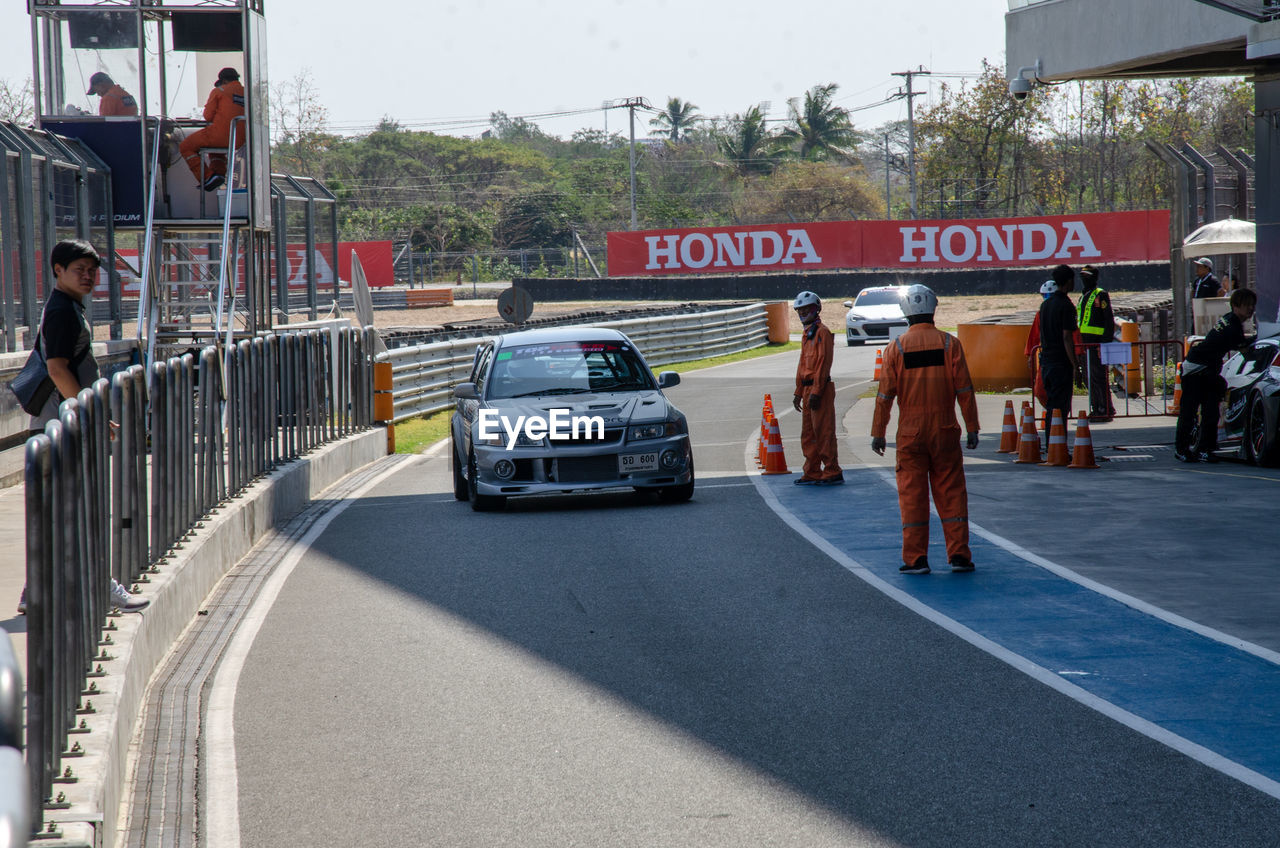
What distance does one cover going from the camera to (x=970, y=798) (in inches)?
204

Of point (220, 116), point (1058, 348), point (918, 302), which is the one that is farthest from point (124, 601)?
point (220, 116)

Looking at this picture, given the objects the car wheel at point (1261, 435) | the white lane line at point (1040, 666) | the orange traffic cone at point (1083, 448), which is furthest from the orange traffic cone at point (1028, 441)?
the white lane line at point (1040, 666)

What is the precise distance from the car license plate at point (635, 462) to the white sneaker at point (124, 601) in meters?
5.93

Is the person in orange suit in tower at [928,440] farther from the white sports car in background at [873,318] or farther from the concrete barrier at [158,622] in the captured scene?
the white sports car in background at [873,318]

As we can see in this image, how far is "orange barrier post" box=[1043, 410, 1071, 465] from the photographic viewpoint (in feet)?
49.6

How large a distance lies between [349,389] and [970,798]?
43.5ft

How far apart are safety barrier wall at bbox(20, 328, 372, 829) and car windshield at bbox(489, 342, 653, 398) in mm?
2022

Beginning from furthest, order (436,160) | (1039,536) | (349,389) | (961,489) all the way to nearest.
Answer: (436,160) → (349,389) → (1039,536) → (961,489)

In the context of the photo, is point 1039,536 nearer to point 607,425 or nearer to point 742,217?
point 607,425

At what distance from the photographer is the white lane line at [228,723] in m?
5.12

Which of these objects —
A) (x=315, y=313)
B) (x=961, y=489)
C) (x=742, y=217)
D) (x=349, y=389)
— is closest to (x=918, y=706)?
(x=961, y=489)

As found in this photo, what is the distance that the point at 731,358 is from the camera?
39.4 meters

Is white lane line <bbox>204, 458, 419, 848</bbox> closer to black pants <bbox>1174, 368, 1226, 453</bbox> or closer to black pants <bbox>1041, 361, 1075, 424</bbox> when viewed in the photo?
black pants <bbox>1041, 361, 1075, 424</bbox>

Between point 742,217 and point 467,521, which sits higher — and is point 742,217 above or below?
above
